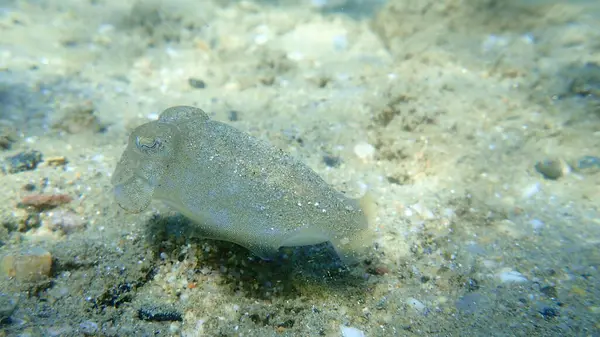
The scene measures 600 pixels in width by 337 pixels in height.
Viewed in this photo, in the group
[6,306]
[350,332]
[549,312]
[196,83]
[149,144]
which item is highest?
[149,144]

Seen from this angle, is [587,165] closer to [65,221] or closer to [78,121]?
[65,221]

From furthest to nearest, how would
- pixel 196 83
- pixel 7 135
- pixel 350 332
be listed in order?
pixel 196 83 → pixel 7 135 → pixel 350 332

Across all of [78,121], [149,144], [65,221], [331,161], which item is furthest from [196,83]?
[149,144]

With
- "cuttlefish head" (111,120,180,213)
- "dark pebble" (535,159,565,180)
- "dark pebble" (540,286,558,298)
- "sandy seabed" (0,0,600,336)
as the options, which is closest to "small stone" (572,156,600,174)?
"sandy seabed" (0,0,600,336)

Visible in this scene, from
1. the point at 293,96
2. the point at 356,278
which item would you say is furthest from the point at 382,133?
the point at 356,278

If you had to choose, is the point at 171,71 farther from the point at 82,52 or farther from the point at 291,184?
the point at 291,184
